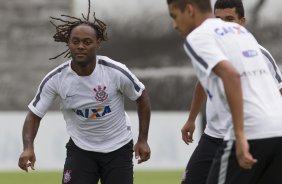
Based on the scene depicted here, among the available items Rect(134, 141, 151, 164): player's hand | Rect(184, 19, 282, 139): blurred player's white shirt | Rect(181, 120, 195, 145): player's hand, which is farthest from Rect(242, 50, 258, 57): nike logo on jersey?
Rect(134, 141, 151, 164): player's hand

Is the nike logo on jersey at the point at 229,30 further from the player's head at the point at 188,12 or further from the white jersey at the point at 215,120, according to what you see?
the white jersey at the point at 215,120

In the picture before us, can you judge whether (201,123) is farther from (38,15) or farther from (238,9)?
(238,9)

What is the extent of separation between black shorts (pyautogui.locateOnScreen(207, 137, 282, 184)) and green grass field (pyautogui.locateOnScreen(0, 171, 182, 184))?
7.00m

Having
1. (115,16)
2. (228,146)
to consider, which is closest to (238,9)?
(228,146)

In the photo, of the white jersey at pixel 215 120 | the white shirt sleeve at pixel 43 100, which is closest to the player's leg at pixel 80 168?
the white shirt sleeve at pixel 43 100

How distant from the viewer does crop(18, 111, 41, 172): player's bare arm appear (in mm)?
7051

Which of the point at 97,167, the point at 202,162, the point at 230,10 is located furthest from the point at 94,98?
the point at 230,10

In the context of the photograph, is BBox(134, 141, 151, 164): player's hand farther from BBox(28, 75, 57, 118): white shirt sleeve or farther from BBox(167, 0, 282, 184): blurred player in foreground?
BBox(167, 0, 282, 184): blurred player in foreground

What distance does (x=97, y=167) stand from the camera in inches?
290

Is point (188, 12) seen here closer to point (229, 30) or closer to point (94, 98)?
point (229, 30)

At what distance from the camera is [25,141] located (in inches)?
285

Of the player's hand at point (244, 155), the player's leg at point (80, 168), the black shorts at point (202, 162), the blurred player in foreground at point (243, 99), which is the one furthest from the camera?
the player's leg at point (80, 168)

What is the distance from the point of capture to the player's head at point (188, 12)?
5.54m

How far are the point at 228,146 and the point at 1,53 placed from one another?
11.8m
